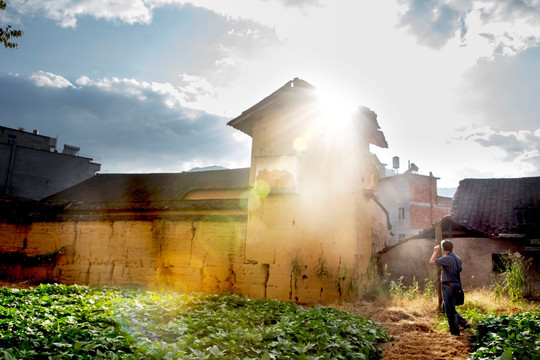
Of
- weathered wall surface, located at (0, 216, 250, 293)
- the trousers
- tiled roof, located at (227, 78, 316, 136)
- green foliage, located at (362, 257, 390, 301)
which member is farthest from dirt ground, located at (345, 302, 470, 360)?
tiled roof, located at (227, 78, 316, 136)

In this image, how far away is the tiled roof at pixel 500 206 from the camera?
15434 mm

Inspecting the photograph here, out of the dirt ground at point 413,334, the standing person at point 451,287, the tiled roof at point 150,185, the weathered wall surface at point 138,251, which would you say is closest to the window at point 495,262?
the dirt ground at point 413,334

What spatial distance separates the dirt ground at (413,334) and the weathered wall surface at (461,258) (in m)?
4.72

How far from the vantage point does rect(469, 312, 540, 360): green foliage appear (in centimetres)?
477

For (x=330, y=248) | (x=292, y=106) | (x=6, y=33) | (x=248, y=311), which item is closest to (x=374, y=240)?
(x=330, y=248)

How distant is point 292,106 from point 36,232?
1135 cm

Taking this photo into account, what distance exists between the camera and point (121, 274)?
12.5 meters

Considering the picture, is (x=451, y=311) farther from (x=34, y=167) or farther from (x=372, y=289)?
(x=34, y=167)

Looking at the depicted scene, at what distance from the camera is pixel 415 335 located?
665cm

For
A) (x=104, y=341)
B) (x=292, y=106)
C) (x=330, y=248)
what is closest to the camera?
Result: (x=104, y=341)

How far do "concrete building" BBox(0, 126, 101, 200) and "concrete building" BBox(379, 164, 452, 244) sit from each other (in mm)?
31898

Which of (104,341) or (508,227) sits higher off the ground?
(508,227)

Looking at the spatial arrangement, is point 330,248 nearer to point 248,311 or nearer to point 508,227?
point 248,311

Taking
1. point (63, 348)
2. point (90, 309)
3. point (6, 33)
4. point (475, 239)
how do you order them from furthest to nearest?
point (475, 239) → point (6, 33) → point (90, 309) → point (63, 348)
